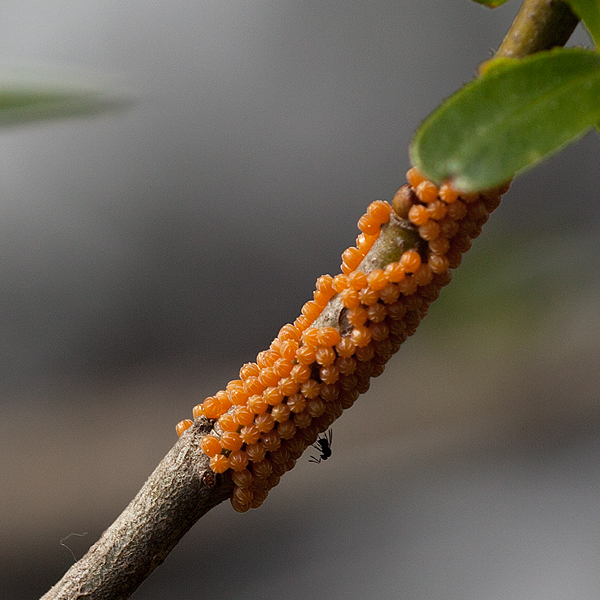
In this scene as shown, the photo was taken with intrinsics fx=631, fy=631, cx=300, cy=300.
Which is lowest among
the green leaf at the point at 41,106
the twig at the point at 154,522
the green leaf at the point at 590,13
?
the twig at the point at 154,522

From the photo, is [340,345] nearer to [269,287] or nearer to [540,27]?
[540,27]

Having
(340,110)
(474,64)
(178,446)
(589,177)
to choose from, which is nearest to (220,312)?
(340,110)

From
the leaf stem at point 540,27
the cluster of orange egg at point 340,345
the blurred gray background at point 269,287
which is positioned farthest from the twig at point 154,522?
the blurred gray background at point 269,287

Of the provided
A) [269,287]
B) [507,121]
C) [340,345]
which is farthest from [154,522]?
[269,287]

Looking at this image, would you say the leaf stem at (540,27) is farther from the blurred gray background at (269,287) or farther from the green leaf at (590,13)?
the blurred gray background at (269,287)

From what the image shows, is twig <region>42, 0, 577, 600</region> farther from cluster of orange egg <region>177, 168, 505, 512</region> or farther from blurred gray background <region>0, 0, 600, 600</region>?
blurred gray background <region>0, 0, 600, 600</region>

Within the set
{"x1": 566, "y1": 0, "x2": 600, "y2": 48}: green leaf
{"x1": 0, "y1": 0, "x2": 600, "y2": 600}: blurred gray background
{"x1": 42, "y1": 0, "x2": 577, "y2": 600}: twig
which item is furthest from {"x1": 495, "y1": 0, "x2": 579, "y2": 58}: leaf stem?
{"x1": 0, "y1": 0, "x2": 600, "y2": 600}: blurred gray background

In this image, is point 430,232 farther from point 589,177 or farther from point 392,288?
point 589,177
